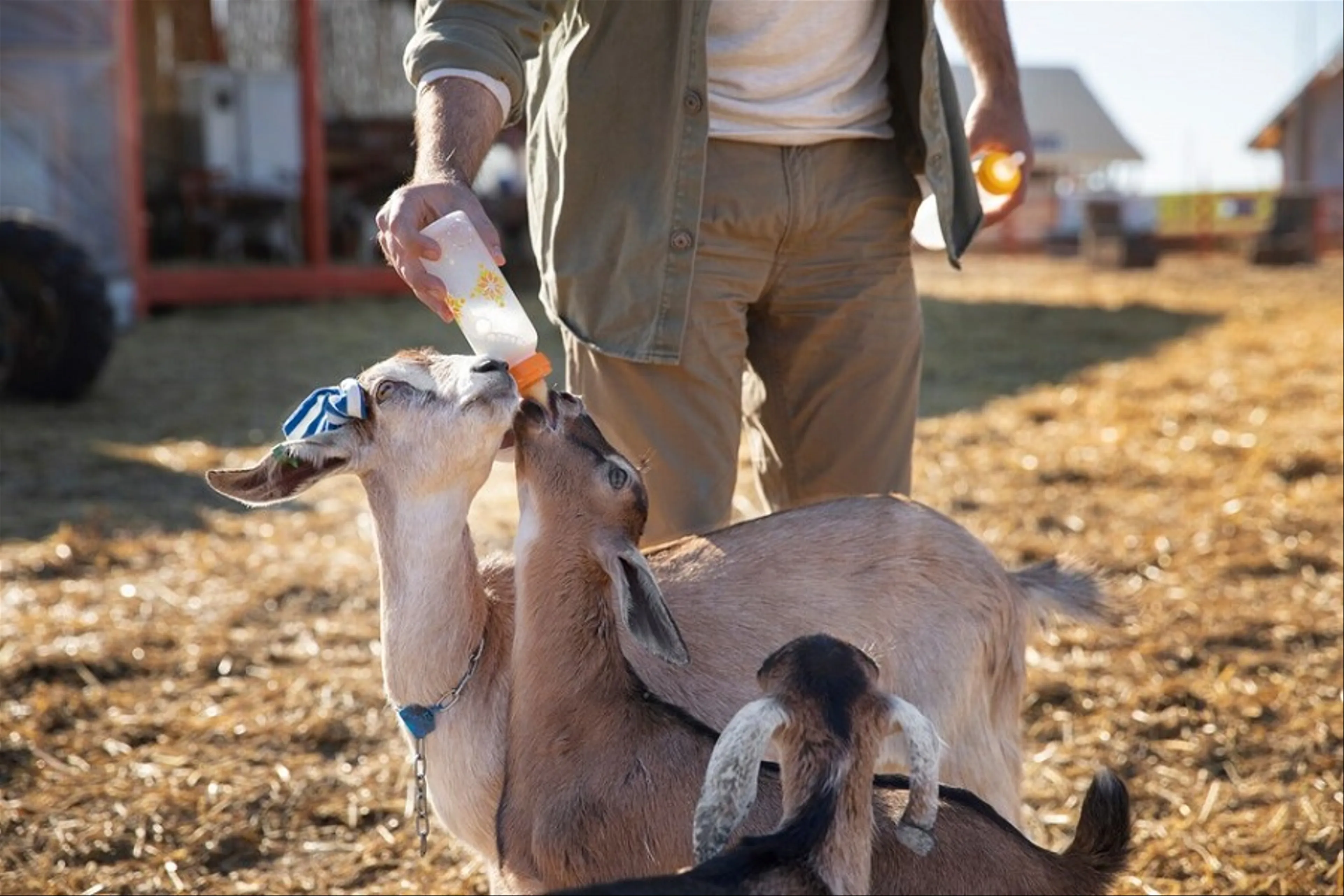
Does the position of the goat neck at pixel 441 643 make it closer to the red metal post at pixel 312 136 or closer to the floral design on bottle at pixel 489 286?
the floral design on bottle at pixel 489 286

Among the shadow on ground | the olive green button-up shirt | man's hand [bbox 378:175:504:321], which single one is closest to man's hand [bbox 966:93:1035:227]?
the olive green button-up shirt

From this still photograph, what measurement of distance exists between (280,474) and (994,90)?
198 cm

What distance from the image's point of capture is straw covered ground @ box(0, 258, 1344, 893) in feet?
13.1

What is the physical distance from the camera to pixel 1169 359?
36.1 feet

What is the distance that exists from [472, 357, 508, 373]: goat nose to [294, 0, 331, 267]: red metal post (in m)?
12.3

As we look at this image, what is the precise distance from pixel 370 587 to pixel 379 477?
9.69 feet

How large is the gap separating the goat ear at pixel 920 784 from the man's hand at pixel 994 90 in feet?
6.27

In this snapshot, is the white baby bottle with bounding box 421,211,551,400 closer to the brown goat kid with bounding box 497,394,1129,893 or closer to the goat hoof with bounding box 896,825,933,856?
the brown goat kid with bounding box 497,394,1129,893

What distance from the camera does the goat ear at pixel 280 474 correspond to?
2924 mm

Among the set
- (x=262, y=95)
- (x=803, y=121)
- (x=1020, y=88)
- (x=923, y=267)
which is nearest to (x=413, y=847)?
(x=803, y=121)

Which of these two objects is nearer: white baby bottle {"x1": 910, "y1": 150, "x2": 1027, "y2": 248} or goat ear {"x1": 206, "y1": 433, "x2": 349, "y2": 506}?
goat ear {"x1": 206, "y1": 433, "x2": 349, "y2": 506}

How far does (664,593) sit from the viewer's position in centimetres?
318

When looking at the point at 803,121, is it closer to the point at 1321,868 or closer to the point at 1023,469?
the point at 1321,868

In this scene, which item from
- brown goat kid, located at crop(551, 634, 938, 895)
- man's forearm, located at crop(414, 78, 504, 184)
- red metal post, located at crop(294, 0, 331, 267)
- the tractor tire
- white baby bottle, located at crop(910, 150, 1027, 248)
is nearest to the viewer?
brown goat kid, located at crop(551, 634, 938, 895)
